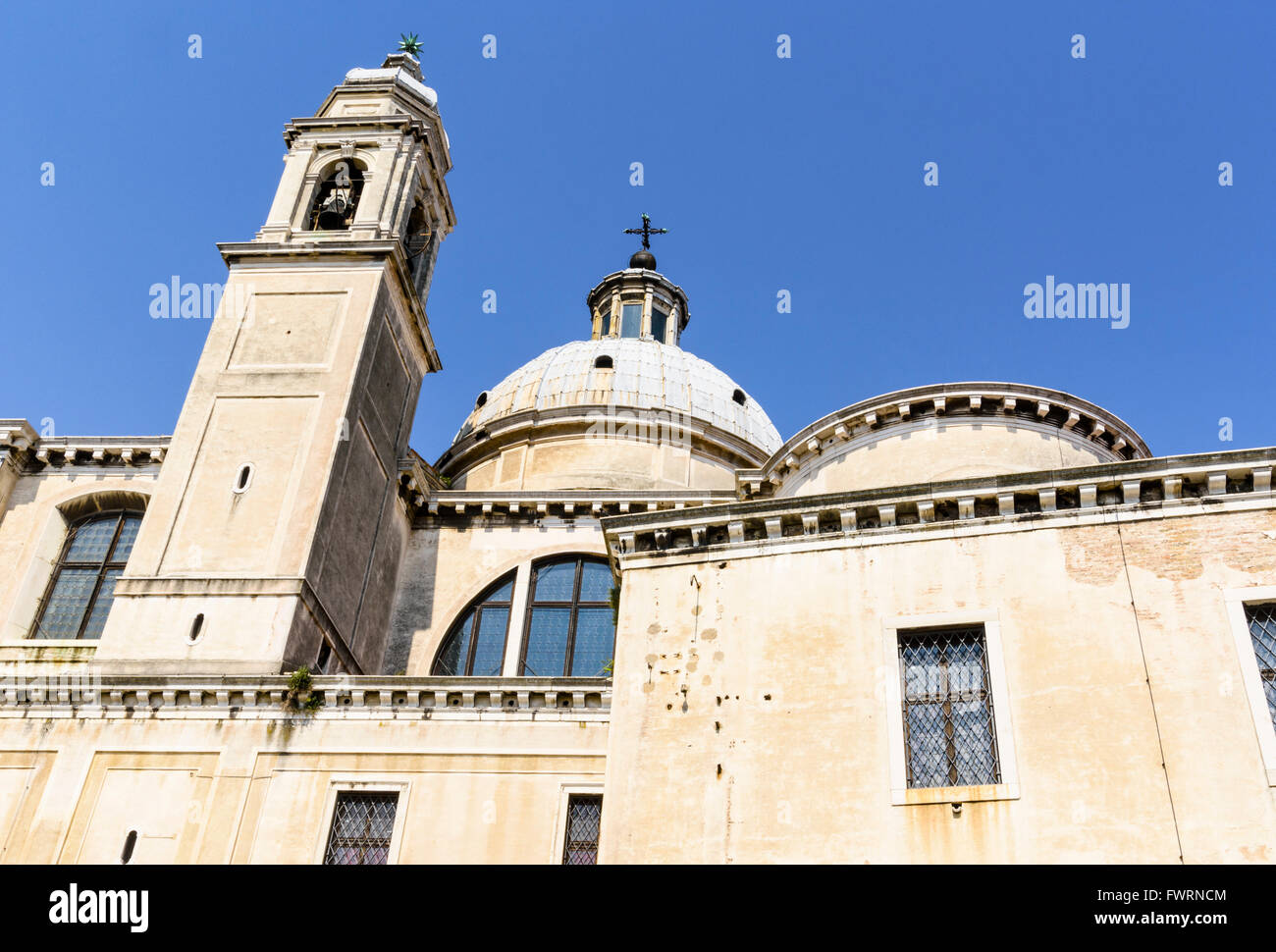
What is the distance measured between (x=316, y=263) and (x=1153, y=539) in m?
16.3

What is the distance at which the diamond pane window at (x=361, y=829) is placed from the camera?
17188 mm

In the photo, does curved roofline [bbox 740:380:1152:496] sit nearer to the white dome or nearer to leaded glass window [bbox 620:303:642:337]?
the white dome

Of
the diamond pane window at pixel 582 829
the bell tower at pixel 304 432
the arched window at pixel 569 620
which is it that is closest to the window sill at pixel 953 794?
the diamond pane window at pixel 582 829

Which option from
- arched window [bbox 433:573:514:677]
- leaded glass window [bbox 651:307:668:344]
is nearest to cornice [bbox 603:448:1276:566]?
arched window [bbox 433:573:514:677]

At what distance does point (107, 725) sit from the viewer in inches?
736

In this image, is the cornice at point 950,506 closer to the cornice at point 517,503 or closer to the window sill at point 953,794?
the window sill at point 953,794

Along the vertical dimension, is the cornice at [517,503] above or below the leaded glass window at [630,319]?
below

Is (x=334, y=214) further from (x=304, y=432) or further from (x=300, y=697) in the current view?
(x=300, y=697)

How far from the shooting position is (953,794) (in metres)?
12.3

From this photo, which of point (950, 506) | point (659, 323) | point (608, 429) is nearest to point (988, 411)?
point (950, 506)

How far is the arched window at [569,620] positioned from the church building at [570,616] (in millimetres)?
93

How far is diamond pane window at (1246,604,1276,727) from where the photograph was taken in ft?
40.3
